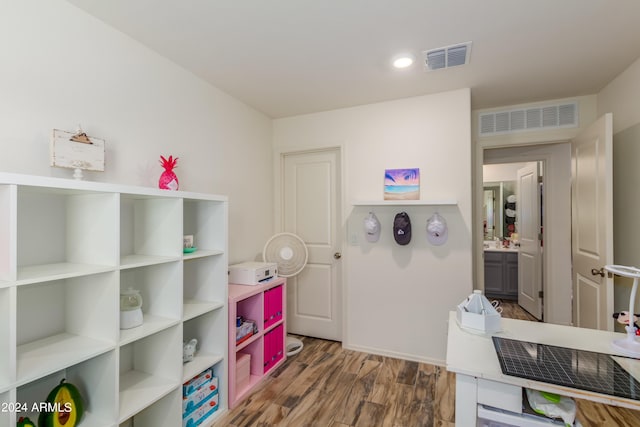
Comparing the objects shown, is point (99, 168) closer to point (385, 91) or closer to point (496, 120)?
point (385, 91)

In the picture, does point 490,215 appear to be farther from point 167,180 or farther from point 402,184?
point 167,180

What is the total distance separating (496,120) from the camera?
10.0 feet

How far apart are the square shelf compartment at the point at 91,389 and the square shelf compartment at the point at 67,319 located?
11cm

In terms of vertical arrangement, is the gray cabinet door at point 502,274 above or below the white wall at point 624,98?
below

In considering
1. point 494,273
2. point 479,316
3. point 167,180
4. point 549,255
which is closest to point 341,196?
point 167,180

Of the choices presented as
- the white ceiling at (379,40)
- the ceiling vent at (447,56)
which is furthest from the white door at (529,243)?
the ceiling vent at (447,56)

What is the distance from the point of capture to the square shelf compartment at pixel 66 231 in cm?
140

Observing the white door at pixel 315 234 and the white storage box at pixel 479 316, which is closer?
the white storage box at pixel 479 316

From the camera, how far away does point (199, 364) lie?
6.31ft

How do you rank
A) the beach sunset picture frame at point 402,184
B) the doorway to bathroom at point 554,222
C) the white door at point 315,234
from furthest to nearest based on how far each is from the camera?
the doorway to bathroom at point 554,222 < the white door at point 315,234 < the beach sunset picture frame at point 402,184

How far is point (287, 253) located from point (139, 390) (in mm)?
1550

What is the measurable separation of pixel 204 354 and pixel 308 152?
2129 mm

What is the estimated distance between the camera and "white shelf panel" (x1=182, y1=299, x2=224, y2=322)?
71.5 inches

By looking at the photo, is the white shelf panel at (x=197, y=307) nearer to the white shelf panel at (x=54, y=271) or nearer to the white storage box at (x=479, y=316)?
the white shelf panel at (x=54, y=271)
